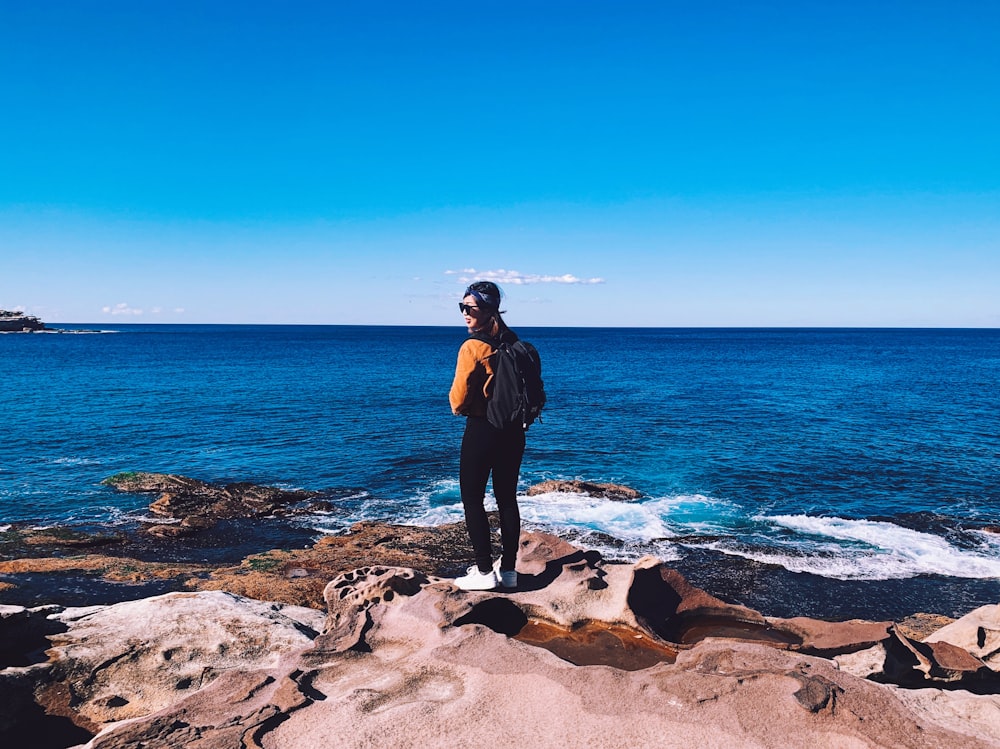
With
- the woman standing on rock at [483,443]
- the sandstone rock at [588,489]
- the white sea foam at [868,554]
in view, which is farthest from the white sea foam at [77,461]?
the woman standing on rock at [483,443]

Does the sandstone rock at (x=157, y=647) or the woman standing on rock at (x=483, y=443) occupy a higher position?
the woman standing on rock at (x=483, y=443)

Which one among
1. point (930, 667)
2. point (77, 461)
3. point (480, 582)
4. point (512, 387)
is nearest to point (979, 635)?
point (930, 667)

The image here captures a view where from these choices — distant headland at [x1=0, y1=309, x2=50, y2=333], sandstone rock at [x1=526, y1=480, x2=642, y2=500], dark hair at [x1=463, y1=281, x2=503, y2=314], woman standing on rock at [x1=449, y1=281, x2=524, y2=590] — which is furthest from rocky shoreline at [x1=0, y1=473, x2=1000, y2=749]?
distant headland at [x1=0, y1=309, x2=50, y2=333]

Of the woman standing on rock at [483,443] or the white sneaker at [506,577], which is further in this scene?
the white sneaker at [506,577]

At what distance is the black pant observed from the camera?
617 cm

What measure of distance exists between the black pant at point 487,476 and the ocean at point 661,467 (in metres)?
7.92

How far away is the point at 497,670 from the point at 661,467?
1997 centimetres

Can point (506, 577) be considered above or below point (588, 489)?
above

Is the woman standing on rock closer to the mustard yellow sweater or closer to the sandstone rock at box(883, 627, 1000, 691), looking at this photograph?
the mustard yellow sweater

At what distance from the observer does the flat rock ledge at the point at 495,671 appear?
3.98 metres

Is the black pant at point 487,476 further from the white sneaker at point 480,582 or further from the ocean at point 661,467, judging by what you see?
the ocean at point 661,467

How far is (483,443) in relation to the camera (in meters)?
6.17

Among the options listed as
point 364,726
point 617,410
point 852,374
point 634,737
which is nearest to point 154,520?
point 364,726

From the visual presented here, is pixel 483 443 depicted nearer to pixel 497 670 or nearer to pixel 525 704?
pixel 497 670
